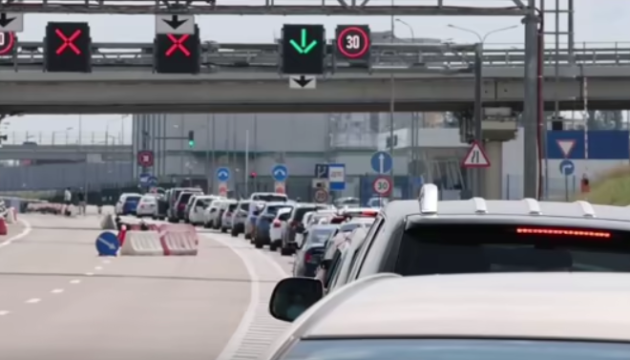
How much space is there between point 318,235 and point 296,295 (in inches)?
773

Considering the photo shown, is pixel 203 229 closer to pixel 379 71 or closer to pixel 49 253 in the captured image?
→ pixel 379 71

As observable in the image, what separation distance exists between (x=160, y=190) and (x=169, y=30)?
79723mm

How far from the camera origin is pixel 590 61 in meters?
57.8

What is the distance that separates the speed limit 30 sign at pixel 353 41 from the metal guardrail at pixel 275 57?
3126 millimetres

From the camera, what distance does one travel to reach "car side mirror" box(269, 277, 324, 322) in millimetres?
7879

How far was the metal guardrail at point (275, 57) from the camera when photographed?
52406mm

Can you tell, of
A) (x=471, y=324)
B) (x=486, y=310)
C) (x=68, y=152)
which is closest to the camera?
(x=471, y=324)

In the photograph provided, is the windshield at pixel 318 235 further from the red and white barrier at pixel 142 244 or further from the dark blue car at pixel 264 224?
the dark blue car at pixel 264 224

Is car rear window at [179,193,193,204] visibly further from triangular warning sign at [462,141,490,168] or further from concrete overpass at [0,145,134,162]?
concrete overpass at [0,145,134,162]

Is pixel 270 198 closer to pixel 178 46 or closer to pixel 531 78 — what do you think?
pixel 178 46

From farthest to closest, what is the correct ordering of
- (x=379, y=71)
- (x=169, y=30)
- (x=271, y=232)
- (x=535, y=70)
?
(x=379, y=71)
(x=271, y=232)
(x=169, y=30)
(x=535, y=70)

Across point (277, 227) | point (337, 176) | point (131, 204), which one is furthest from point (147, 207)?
point (277, 227)

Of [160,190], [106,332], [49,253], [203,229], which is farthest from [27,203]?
[106,332]

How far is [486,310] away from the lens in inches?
148
